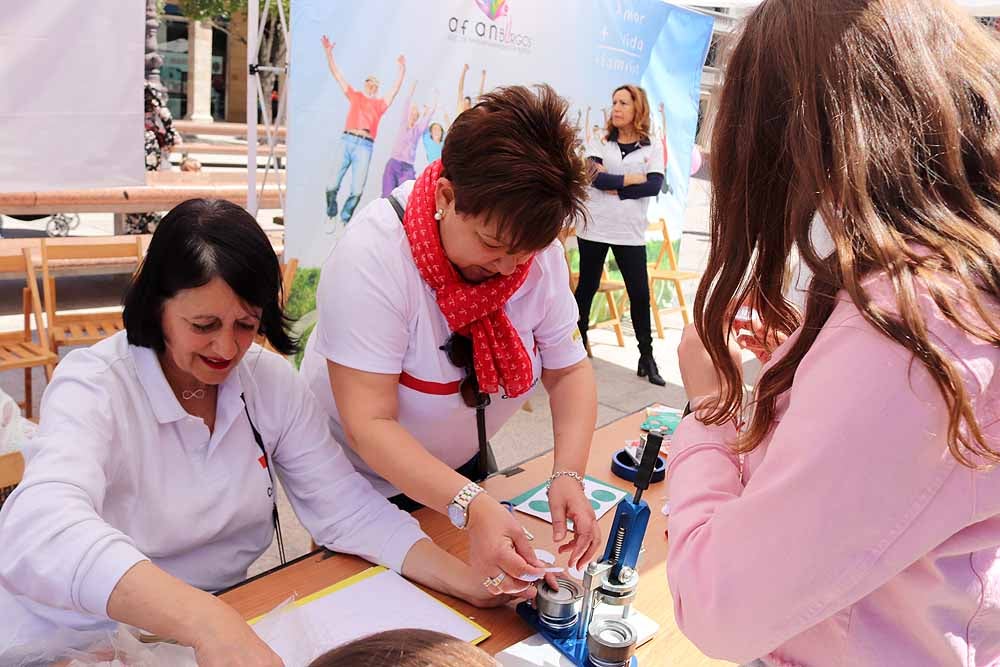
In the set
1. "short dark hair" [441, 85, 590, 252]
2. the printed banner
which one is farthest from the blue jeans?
"short dark hair" [441, 85, 590, 252]

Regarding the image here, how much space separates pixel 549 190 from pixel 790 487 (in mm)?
791

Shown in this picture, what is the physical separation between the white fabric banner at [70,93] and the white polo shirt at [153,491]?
1978 mm

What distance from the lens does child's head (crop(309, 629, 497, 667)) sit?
598 mm

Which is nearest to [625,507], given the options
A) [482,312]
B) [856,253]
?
[482,312]

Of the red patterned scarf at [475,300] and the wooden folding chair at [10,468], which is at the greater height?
the red patterned scarf at [475,300]

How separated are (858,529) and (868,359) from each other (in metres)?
0.14

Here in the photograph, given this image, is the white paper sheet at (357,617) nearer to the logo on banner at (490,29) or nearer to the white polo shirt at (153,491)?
the white polo shirt at (153,491)

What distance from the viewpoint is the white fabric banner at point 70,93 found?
291 centimetres

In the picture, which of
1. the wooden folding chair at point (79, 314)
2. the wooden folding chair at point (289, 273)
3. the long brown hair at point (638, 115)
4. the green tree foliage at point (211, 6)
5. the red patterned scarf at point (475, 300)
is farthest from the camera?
the green tree foliage at point (211, 6)

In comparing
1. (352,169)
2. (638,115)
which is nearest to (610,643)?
(352,169)

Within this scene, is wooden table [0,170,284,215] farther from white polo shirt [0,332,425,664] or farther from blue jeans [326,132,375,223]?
white polo shirt [0,332,425,664]

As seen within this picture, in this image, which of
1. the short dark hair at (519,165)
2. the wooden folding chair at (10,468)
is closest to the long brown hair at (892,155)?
the short dark hair at (519,165)

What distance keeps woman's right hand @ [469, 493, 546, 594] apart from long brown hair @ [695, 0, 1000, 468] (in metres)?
0.67

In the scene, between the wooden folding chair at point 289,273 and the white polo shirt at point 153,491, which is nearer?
the white polo shirt at point 153,491
